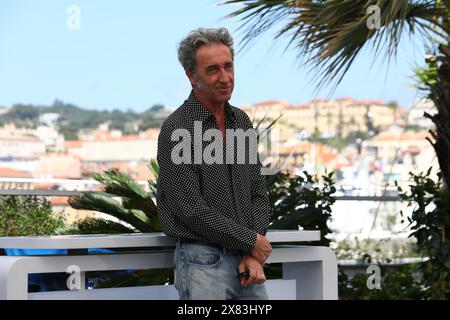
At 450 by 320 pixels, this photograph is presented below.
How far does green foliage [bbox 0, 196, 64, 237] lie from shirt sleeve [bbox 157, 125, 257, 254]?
5.08 meters

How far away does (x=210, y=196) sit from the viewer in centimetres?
298

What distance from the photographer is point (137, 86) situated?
3246 inches

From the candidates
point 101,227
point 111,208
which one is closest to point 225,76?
point 101,227

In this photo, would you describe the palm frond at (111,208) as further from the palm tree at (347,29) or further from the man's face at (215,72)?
the man's face at (215,72)

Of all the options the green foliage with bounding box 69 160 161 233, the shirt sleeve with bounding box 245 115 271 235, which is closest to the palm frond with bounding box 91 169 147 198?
the green foliage with bounding box 69 160 161 233

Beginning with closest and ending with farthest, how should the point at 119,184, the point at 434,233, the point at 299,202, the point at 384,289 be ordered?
the point at 119,184, the point at 434,233, the point at 299,202, the point at 384,289

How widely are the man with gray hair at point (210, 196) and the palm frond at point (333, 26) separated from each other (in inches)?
127

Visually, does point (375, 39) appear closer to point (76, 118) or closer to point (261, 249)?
point (261, 249)

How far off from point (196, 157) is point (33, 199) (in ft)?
18.6

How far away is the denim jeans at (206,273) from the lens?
2.90 metres

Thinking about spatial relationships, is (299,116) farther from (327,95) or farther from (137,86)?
(327,95)

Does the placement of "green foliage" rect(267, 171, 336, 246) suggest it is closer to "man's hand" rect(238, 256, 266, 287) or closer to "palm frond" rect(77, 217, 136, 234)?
"palm frond" rect(77, 217, 136, 234)

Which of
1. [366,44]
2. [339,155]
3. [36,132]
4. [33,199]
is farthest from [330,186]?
[36,132]

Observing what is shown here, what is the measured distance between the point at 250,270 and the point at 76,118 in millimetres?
68385
